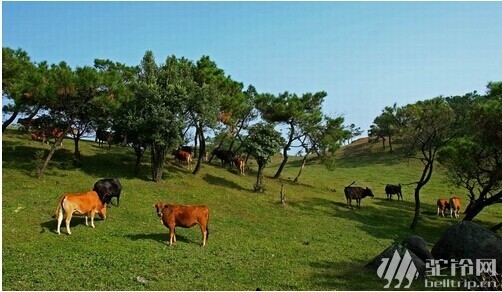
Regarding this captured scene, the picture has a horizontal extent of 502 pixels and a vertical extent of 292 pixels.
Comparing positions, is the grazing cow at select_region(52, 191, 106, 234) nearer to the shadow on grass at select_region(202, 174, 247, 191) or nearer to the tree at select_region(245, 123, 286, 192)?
the shadow on grass at select_region(202, 174, 247, 191)

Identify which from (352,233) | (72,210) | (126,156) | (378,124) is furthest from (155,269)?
(378,124)

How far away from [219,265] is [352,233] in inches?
476

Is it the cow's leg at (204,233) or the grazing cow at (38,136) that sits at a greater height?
the grazing cow at (38,136)

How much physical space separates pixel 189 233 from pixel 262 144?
745 inches

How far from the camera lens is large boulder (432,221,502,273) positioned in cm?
1755

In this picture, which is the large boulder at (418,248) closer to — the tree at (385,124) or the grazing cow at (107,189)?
the grazing cow at (107,189)

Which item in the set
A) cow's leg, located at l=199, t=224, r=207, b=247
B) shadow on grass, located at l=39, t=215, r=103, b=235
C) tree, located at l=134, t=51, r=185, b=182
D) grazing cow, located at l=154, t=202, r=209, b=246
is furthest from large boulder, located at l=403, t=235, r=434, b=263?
tree, located at l=134, t=51, r=185, b=182

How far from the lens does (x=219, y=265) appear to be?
53.1 ft

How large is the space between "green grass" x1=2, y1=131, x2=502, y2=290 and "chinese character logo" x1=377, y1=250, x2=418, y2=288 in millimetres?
360

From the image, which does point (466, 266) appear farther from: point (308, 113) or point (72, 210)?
point (308, 113)

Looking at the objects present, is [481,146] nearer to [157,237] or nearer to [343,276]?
[343,276]

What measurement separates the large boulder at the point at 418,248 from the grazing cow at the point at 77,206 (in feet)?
45.6

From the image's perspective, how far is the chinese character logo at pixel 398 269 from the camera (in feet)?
52.5

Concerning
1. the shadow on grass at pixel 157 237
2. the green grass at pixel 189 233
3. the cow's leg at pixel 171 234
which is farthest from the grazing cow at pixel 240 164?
the cow's leg at pixel 171 234
